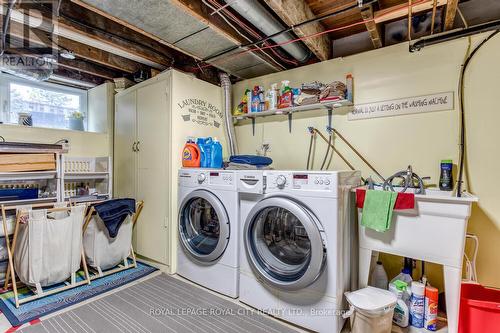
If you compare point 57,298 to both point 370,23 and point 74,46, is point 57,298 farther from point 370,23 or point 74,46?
point 370,23

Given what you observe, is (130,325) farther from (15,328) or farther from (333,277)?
(333,277)

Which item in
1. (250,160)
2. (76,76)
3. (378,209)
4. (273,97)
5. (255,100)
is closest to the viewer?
(378,209)

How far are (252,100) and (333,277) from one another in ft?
6.70

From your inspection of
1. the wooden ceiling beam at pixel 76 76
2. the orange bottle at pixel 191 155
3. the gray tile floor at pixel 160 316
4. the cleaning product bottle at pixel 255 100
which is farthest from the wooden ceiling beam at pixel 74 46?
the gray tile floor at pixel 160 316

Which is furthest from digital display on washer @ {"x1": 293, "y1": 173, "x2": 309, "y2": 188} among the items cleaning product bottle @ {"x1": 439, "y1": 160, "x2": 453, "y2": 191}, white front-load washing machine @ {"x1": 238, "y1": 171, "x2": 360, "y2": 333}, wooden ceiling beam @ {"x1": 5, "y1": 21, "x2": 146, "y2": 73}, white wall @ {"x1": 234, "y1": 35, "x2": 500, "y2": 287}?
wooden ceiling beam @ {"x1": 5, "y1": 21, "x2": 146, "y2": 73}

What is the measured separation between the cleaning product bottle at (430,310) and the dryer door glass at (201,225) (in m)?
1.61

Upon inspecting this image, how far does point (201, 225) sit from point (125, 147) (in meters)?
1.56

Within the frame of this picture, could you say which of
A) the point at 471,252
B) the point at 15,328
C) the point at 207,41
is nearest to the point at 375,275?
the point at 471,252

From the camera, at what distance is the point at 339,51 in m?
2.73

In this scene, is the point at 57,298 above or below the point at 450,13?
below

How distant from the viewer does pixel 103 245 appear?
8.34 feet

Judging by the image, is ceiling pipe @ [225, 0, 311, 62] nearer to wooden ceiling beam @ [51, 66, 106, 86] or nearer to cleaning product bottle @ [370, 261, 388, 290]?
cleaning product bottle @ [370, 261, 388, 290]

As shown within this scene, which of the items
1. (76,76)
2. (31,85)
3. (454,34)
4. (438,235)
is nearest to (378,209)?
(438,235)

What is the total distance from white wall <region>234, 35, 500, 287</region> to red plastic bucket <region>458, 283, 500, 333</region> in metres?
0.28
